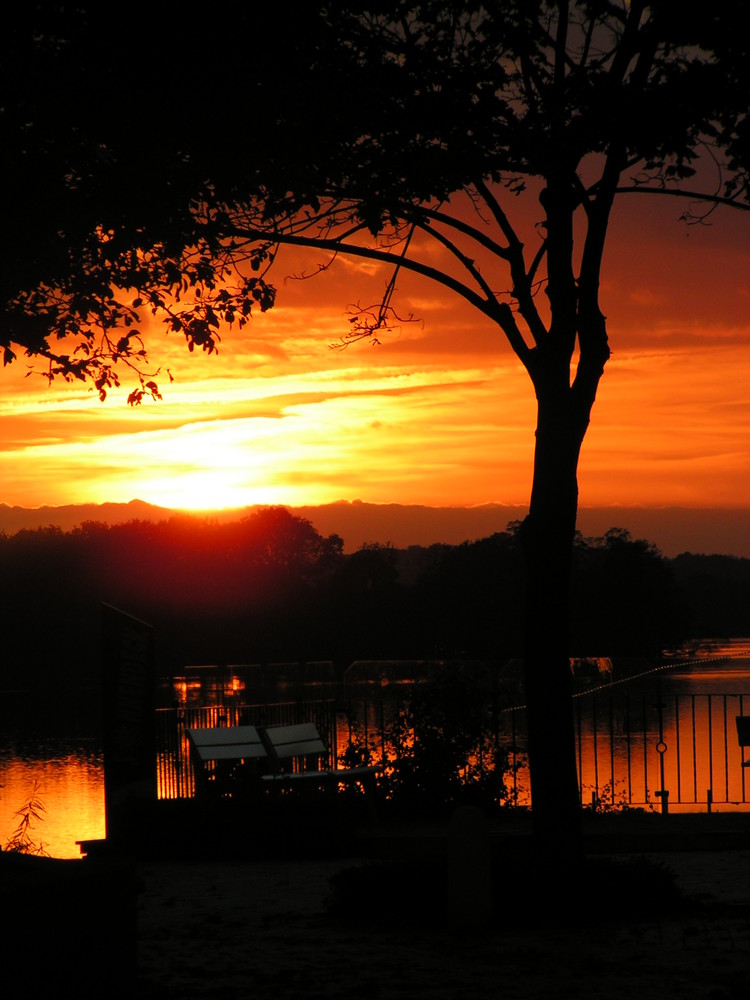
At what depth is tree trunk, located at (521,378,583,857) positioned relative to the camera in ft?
31.8

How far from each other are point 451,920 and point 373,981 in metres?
1.52

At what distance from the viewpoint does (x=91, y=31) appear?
8602mm

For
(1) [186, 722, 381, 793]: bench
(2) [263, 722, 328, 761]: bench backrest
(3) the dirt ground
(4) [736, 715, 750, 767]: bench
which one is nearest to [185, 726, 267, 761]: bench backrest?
(1) [186, 722, 381, 793]: bench

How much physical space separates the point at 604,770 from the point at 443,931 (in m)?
13.8

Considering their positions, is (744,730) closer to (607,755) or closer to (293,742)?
(293,742)

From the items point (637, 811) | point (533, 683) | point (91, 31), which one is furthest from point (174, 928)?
point (637, 811)

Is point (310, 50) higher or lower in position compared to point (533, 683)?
higher

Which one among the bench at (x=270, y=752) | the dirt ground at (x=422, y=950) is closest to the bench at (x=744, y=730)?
the bench at (x=270, y=752)

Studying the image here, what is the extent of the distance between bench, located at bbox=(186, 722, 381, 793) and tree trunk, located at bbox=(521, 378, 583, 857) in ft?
16.0

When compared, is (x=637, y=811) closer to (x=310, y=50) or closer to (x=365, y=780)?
(x=365, y=780)

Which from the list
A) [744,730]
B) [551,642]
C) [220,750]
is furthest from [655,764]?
[551,642]

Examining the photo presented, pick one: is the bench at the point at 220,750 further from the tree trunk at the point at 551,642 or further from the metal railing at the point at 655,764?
the tree trunk at the point at 551,642

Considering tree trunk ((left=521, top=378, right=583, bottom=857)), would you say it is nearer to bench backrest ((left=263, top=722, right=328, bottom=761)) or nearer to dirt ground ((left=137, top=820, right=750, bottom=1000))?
dirt ground ((left=137, top=820, right=750, bottom=1000))

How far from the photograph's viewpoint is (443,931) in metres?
8.86
